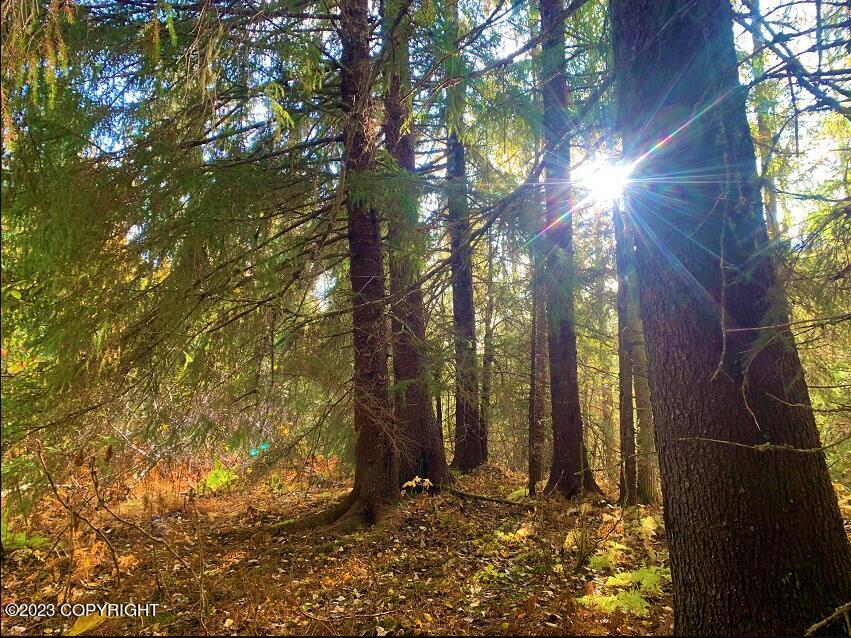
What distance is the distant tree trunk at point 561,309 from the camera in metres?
6.41

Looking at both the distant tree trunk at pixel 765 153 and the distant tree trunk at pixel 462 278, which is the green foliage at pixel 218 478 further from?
the distant tree trunk at pixel 765 153

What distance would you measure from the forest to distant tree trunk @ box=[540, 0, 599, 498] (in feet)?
0.16

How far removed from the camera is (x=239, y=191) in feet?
16.0

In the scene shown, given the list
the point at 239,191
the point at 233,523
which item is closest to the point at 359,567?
the point at 233,523

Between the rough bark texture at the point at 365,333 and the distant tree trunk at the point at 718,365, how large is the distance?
3218 millimetres

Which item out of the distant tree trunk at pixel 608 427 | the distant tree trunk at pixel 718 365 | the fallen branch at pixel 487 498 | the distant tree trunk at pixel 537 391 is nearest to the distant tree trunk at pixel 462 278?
the distant tree trunk at pixel 537 391

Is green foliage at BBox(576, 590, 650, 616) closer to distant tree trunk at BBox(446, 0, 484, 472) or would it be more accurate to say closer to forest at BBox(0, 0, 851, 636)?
forest at BBox(0, 0, 851, 636)

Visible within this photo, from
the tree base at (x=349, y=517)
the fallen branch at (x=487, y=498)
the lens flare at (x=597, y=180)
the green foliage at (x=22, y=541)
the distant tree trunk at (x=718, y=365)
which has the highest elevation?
the lens flare at (x=597, y=180)

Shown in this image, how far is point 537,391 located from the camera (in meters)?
8.53

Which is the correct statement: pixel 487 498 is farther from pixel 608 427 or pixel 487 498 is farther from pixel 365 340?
pixel 608 427

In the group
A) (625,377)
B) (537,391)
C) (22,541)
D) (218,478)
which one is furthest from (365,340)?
(218,478)

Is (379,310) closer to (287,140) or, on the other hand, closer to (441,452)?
(287,140)

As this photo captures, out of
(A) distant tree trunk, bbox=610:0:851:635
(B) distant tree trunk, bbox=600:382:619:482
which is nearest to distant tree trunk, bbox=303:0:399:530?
(A) distant tree trunk, bbox=610:0:851:635

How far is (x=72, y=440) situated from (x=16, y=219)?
5.86 ft
